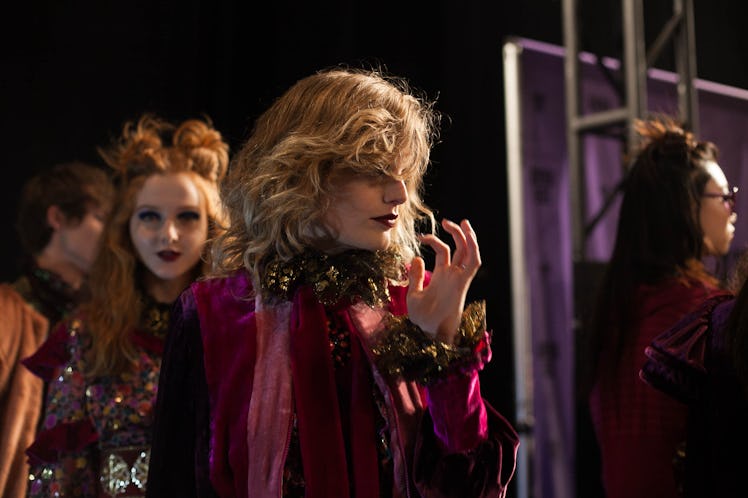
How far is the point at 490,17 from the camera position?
4449 millimetres

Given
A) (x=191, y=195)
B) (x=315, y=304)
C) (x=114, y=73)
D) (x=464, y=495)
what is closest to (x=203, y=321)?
(x=315, y=304)

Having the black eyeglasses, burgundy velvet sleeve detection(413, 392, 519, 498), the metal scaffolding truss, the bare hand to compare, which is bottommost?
burgundy velvet sleeve detection(413, 392, 519, 498)

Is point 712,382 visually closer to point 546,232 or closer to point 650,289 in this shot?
point 650,289

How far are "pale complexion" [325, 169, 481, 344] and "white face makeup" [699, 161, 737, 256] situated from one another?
117 centimetres

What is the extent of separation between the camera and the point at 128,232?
2.98 meters

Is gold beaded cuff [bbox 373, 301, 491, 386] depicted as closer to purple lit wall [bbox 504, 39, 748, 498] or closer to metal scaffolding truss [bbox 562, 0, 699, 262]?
metal scaffolding truss [bbox 562, 0, 699, 262]

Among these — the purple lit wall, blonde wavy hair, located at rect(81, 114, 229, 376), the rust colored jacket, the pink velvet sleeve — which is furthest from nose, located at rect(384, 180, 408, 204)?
the purple lit wall

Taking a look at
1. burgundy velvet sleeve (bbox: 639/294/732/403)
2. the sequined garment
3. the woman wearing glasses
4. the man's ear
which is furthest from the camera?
the man's ear

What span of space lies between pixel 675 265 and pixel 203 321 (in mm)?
1411

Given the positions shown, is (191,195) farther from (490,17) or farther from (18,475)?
(490,17)

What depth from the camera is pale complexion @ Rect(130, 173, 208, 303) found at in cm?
282

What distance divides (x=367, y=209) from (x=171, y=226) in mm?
1010

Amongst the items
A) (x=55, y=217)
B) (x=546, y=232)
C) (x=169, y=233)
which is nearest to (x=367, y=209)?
(x=169, y=233)

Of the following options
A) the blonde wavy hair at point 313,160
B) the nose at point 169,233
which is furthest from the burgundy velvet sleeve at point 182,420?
the nose at point 169,233
